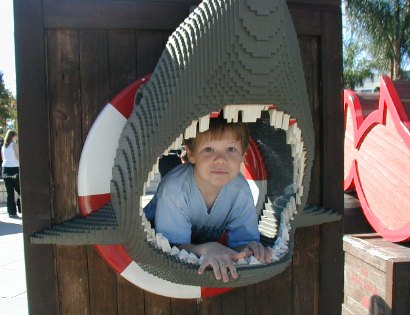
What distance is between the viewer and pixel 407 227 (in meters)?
3.00

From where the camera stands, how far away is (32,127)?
1828mm

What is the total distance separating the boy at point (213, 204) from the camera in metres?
1.73

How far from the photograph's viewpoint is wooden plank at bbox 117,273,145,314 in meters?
1.99

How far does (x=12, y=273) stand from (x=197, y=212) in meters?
3.06

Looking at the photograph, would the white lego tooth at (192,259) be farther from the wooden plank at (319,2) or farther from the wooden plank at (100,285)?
the wooden plank at (319,2)

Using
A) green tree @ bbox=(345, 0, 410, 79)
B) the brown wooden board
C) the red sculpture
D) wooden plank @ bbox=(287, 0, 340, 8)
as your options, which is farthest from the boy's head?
green tree @ bbox=(345, 0, 410, 79)

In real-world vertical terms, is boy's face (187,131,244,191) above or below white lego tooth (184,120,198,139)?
below

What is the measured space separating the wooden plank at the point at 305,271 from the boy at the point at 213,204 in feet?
1.19

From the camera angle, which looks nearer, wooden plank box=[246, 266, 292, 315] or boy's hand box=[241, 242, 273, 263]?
boy's hand box=[241, 242, 273, 263]

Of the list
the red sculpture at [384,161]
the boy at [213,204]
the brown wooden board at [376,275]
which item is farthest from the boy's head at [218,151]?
the red sculpture at [384,161]

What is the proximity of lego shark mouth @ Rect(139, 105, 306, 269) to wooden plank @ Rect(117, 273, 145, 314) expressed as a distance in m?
0.36

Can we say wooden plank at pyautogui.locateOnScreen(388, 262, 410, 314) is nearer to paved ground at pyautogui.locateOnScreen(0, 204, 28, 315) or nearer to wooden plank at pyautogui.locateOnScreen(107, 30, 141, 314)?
wooden plank at pyautogui.locateOnScreen(107, 30, 141, 314)

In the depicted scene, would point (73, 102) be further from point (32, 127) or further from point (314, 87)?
point (314, 87)

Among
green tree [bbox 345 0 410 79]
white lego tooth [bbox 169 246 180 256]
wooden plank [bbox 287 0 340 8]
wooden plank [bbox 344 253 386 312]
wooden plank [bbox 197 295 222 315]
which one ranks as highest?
green tree [bbox 345 0 410 79]
